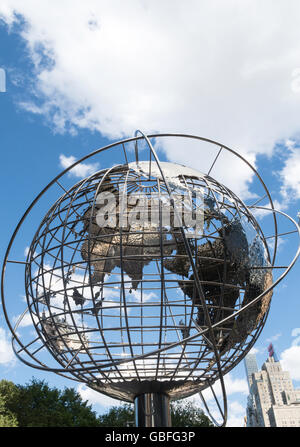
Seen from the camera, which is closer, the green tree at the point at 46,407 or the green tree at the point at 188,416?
the green tree at the point at 46,407

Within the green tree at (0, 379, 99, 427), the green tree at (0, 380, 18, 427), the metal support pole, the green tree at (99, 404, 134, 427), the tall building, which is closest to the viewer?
the metal support pole

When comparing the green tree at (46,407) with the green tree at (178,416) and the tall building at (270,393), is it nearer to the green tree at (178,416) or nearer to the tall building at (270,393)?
the green tree at (178,416)

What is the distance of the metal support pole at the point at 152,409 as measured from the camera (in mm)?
5191

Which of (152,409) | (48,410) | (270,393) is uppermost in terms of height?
(270,393)

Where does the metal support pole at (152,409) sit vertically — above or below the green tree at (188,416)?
below

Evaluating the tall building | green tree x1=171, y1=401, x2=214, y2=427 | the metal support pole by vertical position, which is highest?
the tall building

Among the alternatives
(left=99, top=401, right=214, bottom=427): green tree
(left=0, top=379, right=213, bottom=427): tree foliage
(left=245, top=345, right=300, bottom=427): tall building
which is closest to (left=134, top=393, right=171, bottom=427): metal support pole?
(left=0, top=379, right=213, bottom=427): tree foliage

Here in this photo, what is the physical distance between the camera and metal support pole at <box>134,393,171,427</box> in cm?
519

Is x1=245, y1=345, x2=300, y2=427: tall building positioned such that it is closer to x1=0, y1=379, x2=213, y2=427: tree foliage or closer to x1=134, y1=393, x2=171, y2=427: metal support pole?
x1=0, y1=379, x2=213, y2=427: tree foliage

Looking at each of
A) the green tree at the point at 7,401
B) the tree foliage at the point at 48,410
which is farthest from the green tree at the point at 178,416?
the green tree at the point at 7,401

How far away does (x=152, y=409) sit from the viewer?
5.26m

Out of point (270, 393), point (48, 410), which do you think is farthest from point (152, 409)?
point (270, 393)

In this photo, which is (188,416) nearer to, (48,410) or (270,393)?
(48,410)

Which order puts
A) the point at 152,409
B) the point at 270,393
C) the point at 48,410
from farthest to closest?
the point at 270,393 → the point at 48,410 → the point at 152,409
